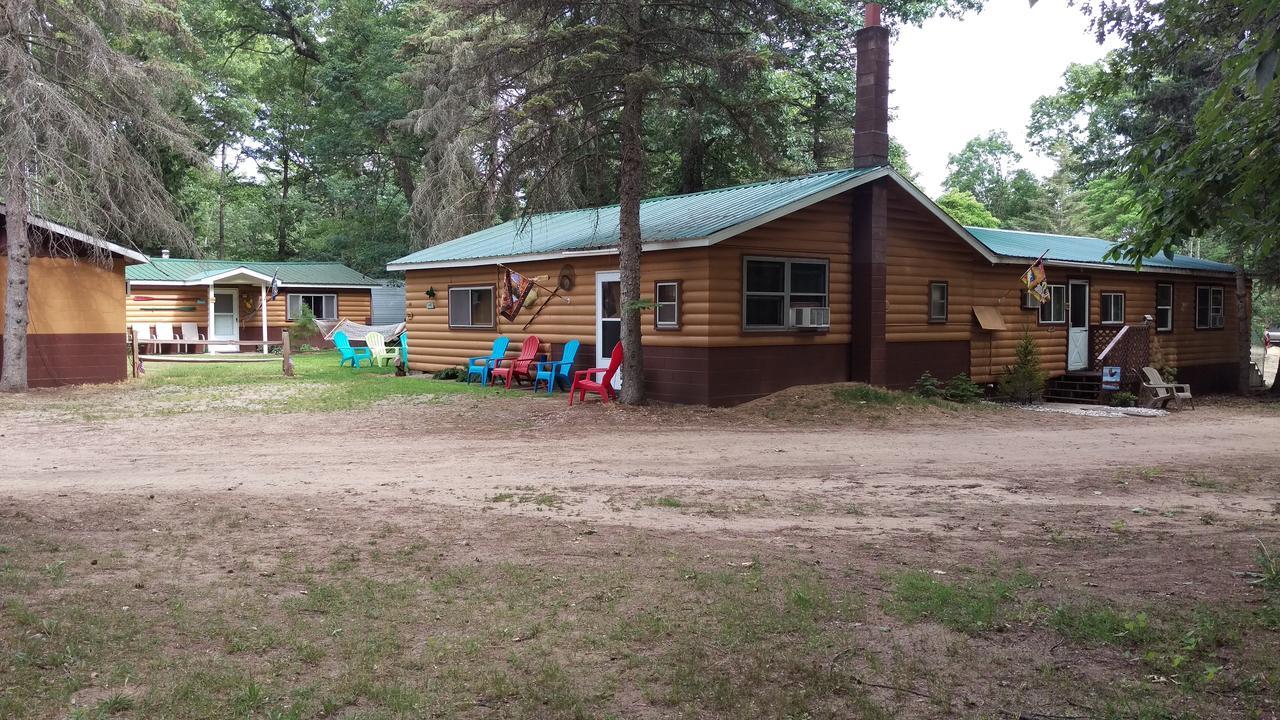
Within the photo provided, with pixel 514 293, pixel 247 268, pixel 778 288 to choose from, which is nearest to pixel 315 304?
pixel 247 268

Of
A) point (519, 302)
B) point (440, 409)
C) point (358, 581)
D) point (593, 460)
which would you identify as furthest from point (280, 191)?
point (358, 581)

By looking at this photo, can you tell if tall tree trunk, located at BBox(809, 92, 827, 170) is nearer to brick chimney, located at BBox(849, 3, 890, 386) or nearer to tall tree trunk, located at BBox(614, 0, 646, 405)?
brick chimney, located at BBox(849, 3, 890, 386)

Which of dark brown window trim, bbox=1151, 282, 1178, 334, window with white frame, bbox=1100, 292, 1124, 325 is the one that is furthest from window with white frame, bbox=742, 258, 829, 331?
dark brown window trim, bbox=1151, 282, 1178, 334

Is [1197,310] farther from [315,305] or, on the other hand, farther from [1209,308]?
[315,305]

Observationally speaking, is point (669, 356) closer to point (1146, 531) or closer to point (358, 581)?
point (1146, 531)

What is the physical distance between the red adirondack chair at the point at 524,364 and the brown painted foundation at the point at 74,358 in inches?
283

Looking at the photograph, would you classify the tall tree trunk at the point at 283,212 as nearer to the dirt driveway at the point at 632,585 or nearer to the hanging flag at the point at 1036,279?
the hanging flag at the point at 1036,279

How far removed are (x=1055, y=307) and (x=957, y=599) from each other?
52.0 ft

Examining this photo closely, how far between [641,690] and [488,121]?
35.5 feet

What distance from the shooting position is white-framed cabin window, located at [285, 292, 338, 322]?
32.9 meters

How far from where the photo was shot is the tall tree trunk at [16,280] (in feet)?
48.8

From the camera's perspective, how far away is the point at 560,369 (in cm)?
1634

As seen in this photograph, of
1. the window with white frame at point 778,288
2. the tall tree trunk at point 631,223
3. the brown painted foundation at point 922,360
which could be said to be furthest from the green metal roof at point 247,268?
the brown painted foundation at point 922,360

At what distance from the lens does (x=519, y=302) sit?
17297mm
